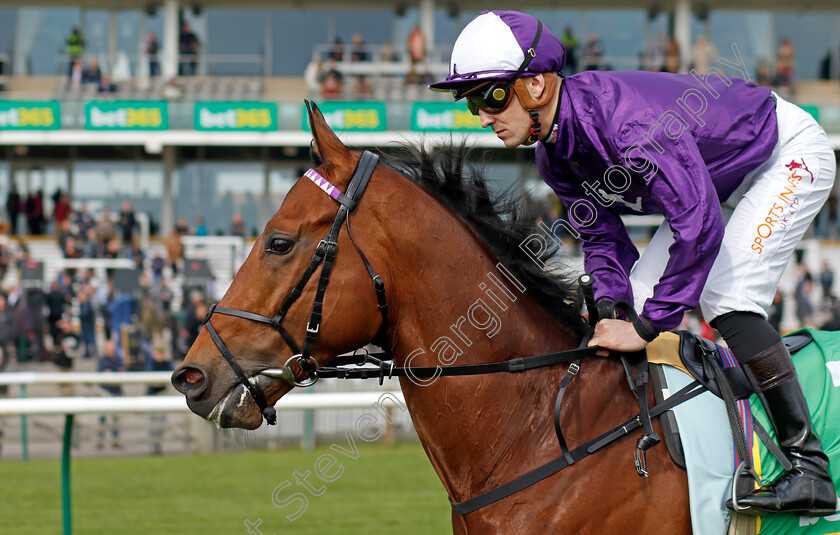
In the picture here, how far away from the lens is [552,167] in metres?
2.60

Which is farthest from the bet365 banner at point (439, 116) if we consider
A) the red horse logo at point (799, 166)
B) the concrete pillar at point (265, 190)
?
the red horse logo at point (799, 166)

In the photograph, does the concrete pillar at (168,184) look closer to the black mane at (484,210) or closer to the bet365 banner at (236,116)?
the bet365 banner at (236,116)

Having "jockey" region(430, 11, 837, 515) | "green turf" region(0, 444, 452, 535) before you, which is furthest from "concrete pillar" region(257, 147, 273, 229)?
"jockey" region(430, 11, 837, 515)

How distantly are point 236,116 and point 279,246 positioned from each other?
1705 cm

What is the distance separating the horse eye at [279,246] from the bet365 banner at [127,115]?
57.1 ft

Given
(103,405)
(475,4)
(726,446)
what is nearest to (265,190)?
(475,4)

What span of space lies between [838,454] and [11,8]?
23.1m

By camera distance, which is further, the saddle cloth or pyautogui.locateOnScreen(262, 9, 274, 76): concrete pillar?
pyautogui.locateOnScreen(262, 9, 274, 76): concrete pillar

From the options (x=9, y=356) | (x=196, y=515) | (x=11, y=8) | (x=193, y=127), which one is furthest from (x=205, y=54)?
(x=196, y=515)

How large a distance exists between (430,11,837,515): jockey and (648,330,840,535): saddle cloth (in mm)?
52

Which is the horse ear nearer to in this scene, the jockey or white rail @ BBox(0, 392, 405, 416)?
the jockey

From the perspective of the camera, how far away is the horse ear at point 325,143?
2.23 meters

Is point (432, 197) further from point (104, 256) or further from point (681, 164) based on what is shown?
point (104, 256)

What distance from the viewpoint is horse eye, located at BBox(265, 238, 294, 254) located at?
220 cm
